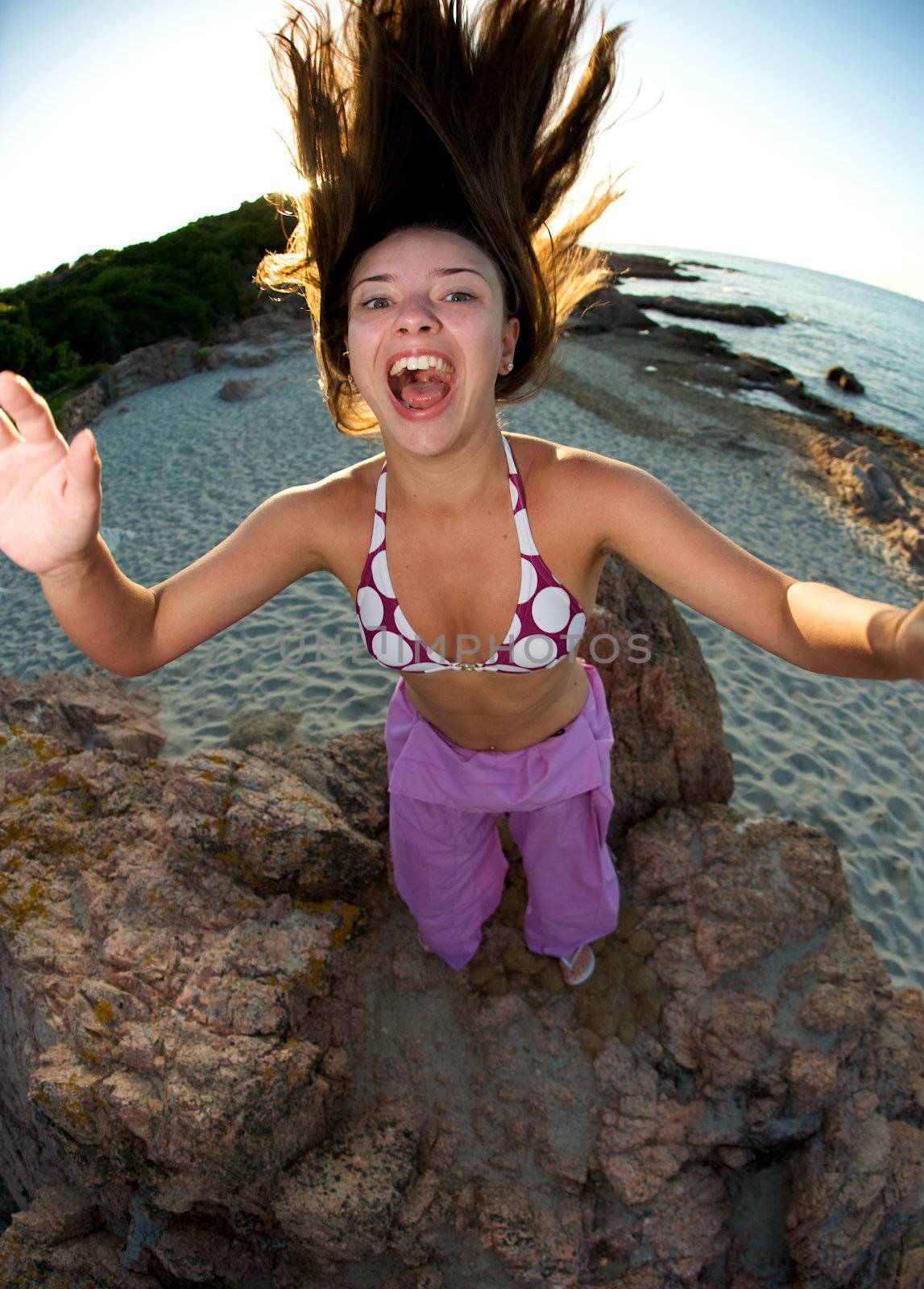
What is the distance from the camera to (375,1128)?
2.21 metres

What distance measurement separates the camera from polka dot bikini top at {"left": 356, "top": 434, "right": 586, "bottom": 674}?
5.72 feet

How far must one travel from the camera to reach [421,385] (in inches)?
61.1

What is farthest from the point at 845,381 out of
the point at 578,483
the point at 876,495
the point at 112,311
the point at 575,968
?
the point at 578,483

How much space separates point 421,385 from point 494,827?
4.45ft

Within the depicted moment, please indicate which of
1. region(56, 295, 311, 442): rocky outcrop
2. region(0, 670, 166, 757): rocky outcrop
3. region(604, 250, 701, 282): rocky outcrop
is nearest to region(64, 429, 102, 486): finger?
region(0, 670, 166, 757): rocky outcrop

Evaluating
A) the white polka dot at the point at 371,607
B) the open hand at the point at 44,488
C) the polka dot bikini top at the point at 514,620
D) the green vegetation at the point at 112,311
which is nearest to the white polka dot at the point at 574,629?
the polka dot bikini top at the point at 514,620

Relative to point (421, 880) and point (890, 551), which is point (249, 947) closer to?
point (421, 880)

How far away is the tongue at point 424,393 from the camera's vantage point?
5.00ft

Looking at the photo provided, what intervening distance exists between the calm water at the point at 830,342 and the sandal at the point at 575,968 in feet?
62.9

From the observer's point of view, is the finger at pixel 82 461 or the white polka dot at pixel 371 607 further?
the white polka dot at pixel 371 607

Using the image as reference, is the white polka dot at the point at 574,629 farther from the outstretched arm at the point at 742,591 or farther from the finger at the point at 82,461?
the finger at the point at 82,461

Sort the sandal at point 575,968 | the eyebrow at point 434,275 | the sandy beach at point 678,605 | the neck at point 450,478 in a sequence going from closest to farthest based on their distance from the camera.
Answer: the eyebrow at point 434,275
the neck at point 450,478
the sandal at point 575,968
the sandy beach at point 678,605

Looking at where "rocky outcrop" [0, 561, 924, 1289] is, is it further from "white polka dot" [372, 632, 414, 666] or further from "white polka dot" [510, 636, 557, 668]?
"white polka dot" [510, 636, 557, 668]

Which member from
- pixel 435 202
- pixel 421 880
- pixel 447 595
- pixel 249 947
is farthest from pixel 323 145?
pixel 249 947
